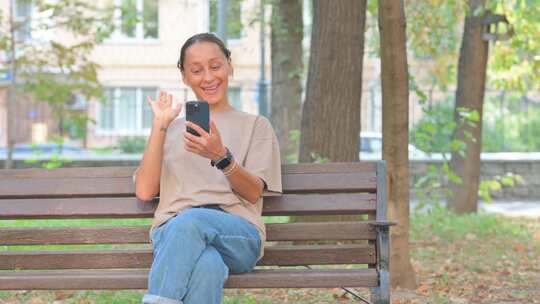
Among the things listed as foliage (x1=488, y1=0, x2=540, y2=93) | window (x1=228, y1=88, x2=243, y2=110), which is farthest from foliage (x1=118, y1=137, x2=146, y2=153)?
foliage (x1=488, y1=0, x2=540, y2=93)

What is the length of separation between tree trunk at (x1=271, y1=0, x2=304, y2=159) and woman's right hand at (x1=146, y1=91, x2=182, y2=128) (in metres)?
10.3

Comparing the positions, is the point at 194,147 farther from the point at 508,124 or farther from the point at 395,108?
the point at 508,124

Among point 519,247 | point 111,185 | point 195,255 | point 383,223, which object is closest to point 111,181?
point 111,185

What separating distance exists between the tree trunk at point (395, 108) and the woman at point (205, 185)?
1779mm

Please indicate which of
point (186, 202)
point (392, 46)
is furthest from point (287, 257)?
point (392, 46)

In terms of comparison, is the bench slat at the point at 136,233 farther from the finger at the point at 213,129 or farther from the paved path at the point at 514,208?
the paved path at the point at 514,208

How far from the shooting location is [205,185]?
198 inches

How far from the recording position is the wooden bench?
5.41 meters

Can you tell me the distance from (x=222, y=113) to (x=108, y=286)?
99 centimetres

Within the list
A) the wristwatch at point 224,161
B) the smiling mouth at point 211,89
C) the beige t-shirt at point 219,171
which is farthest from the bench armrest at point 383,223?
the smiling mouth at point 211,89

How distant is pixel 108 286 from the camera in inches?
201

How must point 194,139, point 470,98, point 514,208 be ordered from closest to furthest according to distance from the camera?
point 194,139 → point 470,98 → point 514,208

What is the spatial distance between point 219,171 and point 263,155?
0.24m

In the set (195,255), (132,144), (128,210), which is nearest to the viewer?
(195,255)
